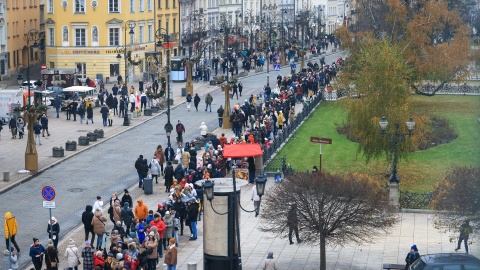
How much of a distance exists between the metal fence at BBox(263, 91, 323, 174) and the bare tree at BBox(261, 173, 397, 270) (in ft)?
39.0

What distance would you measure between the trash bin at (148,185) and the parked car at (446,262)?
17604 millimetres

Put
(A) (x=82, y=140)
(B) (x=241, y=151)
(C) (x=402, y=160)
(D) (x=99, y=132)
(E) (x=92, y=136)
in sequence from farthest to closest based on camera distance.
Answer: (D) (x=99, y=132), (E) (x=92, y=136), (A) (x=82, y=140), (C) (x=402, y=160), (B) (x=241, y=151)

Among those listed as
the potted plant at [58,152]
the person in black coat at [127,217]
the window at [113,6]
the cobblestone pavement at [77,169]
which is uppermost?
the window at [113,6]

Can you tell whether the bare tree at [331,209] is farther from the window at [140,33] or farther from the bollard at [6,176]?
the window at [140,33]

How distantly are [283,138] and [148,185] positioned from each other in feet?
47.1

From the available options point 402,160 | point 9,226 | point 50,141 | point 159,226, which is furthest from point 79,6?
point 159,226

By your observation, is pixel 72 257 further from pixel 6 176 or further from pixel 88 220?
pixel 6 176

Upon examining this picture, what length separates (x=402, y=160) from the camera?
173 feet

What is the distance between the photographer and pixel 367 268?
33625mm

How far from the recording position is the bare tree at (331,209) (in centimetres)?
3206

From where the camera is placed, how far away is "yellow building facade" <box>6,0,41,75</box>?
9419 cm

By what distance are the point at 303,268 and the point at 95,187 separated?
50.8 ft

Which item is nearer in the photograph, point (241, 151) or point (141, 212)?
point (141, 212)

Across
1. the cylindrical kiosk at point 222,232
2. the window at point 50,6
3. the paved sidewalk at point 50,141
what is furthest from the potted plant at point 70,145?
the window at point 50,6
